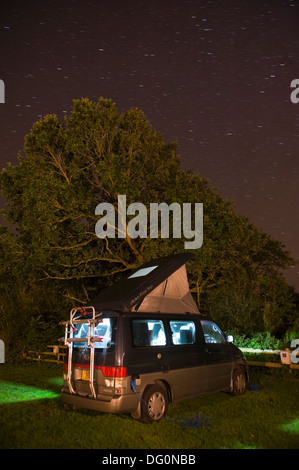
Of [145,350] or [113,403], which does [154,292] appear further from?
[113,403]

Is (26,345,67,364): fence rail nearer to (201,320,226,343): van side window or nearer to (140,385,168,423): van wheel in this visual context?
(201,320,226,343): van side window

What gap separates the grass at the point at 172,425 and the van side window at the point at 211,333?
119 centimetres

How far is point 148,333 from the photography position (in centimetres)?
713

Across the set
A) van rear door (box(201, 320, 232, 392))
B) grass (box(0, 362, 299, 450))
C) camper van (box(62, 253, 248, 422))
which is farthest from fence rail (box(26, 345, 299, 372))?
van rear door (box(201, 320, 232, 392))

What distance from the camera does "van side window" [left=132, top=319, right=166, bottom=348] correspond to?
22.5 ft

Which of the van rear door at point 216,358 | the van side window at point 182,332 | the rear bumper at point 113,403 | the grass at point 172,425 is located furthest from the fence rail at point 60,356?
the rear bumper at point 113,403

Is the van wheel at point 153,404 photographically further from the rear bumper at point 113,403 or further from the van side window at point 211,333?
the van side window at point 211,333

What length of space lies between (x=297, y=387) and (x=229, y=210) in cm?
958

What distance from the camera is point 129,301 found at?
6957 mm

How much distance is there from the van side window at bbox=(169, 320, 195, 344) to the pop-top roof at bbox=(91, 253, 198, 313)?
0.25 meters

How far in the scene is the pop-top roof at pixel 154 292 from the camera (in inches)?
280

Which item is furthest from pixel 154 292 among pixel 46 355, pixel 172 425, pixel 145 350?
pixel 46 355
